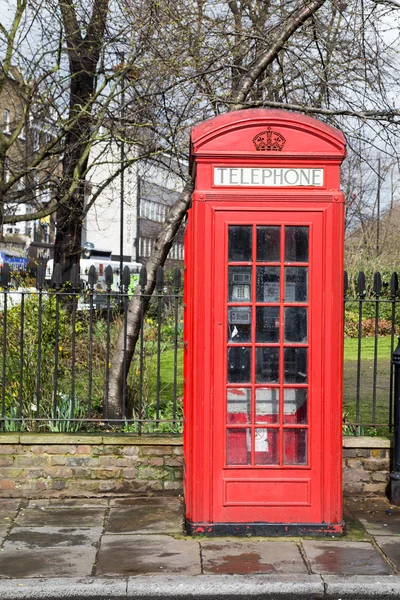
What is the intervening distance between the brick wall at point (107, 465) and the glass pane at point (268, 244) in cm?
209

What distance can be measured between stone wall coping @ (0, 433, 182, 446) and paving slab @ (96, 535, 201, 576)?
1240mm

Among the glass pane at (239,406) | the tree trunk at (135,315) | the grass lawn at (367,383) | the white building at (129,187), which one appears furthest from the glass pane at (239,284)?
the white building at (129,187)

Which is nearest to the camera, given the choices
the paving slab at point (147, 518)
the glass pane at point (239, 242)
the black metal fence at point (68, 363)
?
the glass pane at point (239, 242)

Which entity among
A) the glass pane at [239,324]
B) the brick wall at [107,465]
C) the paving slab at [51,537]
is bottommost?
the paving slab at [51,537]

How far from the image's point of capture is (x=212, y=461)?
572cm

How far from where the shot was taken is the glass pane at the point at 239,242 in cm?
563

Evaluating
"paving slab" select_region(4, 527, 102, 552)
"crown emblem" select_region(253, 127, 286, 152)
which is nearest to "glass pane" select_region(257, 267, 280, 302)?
"crown emblem" select_region(253, 127, 286, 152)

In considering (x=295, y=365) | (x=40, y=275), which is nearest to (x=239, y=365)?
(x=295, y=365)

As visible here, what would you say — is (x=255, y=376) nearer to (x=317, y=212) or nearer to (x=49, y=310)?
(x=317, y=212)

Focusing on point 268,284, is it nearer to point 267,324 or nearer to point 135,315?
point 267,324

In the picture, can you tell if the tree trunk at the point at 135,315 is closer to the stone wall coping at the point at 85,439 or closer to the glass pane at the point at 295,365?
the stone wall coping at the point at 85,439

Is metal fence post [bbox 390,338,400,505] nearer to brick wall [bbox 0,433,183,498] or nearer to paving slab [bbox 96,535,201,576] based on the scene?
brick wall [bbox 0,433,183,498]

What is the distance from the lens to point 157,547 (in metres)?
→ 5.48

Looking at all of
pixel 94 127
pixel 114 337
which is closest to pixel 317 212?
pixel 114 337
